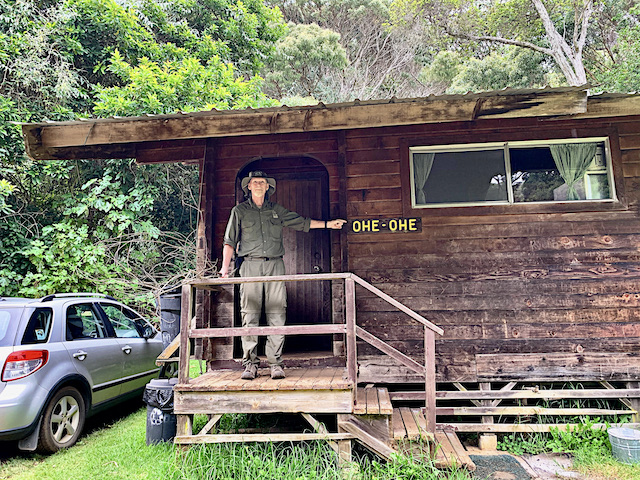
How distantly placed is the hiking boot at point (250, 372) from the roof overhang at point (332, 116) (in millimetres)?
2359

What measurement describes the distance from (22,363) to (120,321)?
207 cm

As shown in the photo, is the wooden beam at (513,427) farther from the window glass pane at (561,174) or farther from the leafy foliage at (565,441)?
the window glass pane at (561,174)

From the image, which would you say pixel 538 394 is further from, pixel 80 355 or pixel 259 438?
pixel 80 355

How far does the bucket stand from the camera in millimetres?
3666

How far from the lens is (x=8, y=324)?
395 cm

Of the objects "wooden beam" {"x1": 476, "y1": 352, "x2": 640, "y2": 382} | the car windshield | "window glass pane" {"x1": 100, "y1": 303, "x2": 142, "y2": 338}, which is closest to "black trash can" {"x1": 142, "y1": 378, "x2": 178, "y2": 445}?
the car windshield

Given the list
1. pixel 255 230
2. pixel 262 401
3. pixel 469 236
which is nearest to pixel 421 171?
pixel 469 236

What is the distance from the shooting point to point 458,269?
4.60 meters

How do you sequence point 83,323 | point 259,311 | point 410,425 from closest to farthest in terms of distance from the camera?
1. point 410,425
2. point 259,311
3. point 83,323

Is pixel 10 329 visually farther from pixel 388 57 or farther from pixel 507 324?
pixel 388 57

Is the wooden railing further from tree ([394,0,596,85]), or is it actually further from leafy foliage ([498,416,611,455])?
tree ([394,0,596,85])

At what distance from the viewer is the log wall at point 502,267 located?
4418 mm

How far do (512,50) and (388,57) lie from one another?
18.6ft

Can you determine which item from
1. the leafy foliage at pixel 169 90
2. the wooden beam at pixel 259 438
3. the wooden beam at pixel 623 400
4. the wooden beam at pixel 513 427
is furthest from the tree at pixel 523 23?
the wooden beam at pixel 259 438
